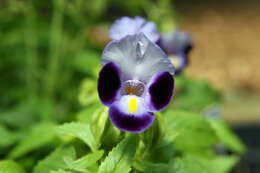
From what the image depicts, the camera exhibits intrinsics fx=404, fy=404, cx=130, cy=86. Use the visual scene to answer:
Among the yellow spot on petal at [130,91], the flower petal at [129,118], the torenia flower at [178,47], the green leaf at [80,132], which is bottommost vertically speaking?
the torenia flower at [178,47]

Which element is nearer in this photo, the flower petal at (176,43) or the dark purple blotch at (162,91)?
the dark purple blotch at (162,91)

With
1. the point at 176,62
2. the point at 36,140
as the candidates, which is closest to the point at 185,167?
the point at 36,140

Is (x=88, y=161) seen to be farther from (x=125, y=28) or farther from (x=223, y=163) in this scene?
(x=223, y=163)

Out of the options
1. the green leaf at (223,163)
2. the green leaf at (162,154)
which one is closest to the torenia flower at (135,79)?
the green leaf at (162,154)

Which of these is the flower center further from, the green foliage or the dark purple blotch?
the green foliage

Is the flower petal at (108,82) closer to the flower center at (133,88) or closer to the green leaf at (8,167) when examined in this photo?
the flower center at (133,88)

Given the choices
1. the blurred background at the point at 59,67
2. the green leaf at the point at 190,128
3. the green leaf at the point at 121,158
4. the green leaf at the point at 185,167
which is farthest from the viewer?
the blurred background at the point at 59,67

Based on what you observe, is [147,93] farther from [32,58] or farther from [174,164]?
[32,58]
